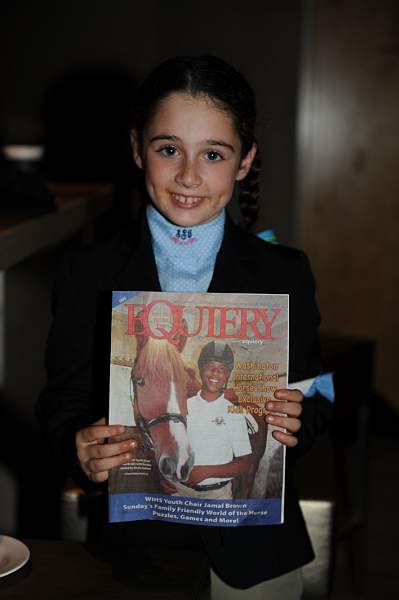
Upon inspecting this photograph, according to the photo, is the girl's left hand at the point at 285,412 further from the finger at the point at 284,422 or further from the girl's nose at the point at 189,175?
the girl's nose at the point at 189,175

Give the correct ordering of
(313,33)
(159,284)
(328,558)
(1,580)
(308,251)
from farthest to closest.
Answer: (308,251), (313,33), (328,558), (159,284), (1,580)

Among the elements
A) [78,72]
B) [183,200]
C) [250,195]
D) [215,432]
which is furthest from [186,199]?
[78,72]

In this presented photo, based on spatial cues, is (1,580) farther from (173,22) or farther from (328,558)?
(173,22)

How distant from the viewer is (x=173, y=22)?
3.26 m

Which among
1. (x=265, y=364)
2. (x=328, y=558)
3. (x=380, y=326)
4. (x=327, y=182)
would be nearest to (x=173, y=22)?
(x=327, y=182)

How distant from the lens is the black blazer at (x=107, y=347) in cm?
121

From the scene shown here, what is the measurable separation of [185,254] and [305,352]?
0.78 feet

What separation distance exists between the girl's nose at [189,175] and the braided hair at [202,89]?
0.32ft

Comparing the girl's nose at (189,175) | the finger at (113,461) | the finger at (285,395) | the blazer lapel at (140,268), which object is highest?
the girl's nose at (189,175)

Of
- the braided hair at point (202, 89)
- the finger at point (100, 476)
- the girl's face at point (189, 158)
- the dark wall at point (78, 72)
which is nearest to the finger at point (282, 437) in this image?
the finger at point (100, 476)

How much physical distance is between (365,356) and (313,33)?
1.68m

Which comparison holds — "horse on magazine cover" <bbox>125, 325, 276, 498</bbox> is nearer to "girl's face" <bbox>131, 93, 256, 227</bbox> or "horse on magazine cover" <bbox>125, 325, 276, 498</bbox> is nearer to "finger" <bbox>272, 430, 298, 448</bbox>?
"finger" <bbox>272, 430, 298, 448</bbox>

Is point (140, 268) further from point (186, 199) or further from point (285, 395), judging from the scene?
point (285, 395)

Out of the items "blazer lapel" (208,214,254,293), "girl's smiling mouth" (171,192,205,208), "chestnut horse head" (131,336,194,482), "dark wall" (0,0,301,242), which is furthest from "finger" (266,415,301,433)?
"dark wall" (0,0,301,242)
